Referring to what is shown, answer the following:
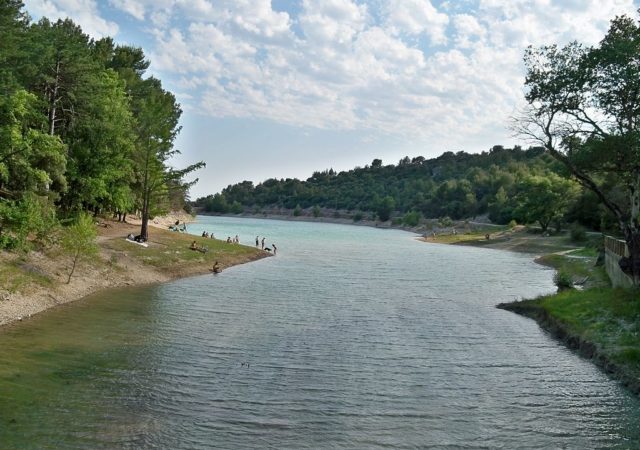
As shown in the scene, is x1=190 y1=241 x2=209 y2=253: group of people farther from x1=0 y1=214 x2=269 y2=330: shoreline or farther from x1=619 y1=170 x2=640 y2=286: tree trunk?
x1=619 y1=170 x2=640 y2=286: tree trunk

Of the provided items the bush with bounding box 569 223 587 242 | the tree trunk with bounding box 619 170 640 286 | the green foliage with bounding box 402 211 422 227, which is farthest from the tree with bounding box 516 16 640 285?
the green foliage with bounding box 402 211 422 227

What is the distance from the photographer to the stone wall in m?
34.0

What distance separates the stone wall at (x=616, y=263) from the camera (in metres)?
34.0

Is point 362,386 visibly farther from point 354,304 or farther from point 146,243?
point 146,243

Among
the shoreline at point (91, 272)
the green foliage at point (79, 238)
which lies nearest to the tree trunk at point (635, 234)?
the shoreline at point (91, 272)

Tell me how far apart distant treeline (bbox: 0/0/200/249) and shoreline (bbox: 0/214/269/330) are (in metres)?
2.24

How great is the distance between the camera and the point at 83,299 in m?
36.2

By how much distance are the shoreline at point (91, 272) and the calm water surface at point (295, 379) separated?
148 cm

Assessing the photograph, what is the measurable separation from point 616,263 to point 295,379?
88.6 ft

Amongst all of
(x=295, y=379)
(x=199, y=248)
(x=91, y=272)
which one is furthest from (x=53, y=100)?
(x=295, y=379)

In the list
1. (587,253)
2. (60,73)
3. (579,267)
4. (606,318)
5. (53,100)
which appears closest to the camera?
(606,318)

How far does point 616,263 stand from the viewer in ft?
125

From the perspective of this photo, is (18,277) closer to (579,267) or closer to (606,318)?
(606,318)

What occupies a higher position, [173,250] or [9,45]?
[9,45]
